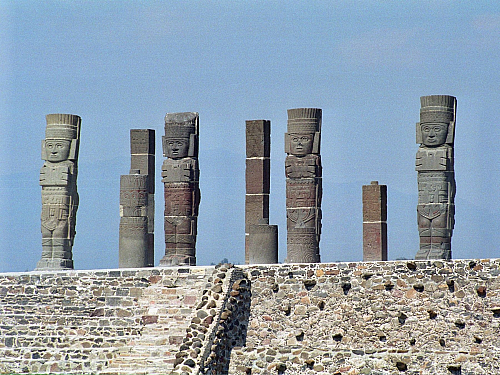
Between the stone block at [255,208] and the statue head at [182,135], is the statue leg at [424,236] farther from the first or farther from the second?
the statue head at [182,135]

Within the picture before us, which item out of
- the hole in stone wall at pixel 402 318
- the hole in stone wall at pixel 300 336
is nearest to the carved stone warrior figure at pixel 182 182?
the hole in stone wall at pixel 300 336

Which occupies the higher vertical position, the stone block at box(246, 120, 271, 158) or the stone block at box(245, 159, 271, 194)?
the stone block at box(246, 120, 271, 158)

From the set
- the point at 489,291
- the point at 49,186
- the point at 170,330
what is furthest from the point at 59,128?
the point at 489,291

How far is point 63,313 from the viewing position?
22000 millimetres

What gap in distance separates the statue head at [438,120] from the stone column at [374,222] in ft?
9.40

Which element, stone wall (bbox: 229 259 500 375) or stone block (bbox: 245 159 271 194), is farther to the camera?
stone block (bbox: 245 159 271 194)

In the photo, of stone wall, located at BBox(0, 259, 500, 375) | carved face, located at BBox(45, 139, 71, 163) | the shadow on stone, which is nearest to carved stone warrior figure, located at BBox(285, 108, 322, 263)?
stone wall, located at BBox(0, 259, 500, 375)

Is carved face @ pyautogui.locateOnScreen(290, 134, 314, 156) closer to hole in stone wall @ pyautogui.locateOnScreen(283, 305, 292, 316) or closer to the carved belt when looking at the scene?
the carved belt

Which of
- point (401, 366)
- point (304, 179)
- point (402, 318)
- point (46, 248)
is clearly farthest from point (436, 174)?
point (46, 248)

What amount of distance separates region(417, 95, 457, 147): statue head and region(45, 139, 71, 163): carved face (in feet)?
25.4

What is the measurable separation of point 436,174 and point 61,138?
813 cm

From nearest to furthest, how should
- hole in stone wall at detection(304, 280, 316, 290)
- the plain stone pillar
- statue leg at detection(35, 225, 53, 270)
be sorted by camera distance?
hole in stone wall at detection(304, 280, 316, 290), the plain stone pillar, statue leg at detection(35, 225, 53, 270)

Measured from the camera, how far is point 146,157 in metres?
27.4

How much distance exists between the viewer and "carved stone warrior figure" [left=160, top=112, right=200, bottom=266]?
977 inches
